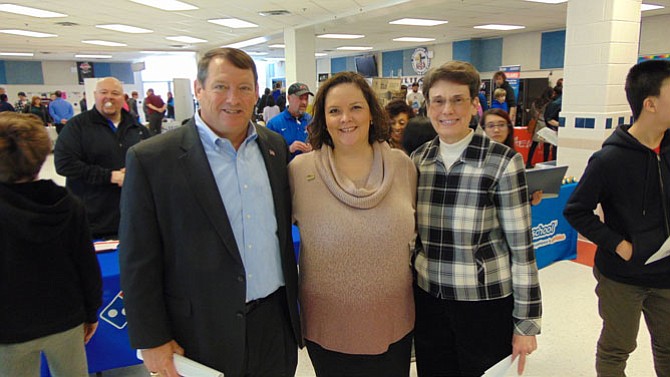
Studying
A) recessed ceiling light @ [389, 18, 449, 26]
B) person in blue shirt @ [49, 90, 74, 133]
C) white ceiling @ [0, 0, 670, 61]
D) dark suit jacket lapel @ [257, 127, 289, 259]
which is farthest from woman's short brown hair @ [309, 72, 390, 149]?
person in blue shirt @ [49, 90, 74, 133]

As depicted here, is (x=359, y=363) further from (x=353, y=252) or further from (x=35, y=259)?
(x=35, y=259)

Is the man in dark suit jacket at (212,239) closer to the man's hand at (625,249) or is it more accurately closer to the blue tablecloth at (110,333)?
the blue tablecloth at (110,333)

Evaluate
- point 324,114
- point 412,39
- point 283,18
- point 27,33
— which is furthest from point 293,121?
point 412,39

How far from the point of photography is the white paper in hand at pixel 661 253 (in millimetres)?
→ 1771

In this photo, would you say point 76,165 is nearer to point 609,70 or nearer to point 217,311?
point 217,311

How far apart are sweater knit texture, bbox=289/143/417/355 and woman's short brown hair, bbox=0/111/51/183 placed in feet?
3.03

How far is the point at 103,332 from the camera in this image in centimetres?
238

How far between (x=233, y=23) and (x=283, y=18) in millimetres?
1544

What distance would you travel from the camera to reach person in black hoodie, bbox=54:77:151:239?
2.81 m

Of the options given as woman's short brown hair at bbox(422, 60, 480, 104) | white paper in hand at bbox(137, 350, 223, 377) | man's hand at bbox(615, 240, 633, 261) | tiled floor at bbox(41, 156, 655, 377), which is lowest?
tiled floor at bbox(41, 156, 655, 377)

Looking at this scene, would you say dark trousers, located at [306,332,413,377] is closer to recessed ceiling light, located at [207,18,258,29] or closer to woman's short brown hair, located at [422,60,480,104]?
woman's short brown hair, located at [422,60,480,104]

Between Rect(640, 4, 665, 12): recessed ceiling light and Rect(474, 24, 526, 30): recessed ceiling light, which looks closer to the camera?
Rect(640, 4, 665, 12): recessed ceiling light

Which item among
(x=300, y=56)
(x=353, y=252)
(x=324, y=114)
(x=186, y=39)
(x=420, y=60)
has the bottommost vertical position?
(x=353, y=252)

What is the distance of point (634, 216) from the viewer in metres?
1.86
